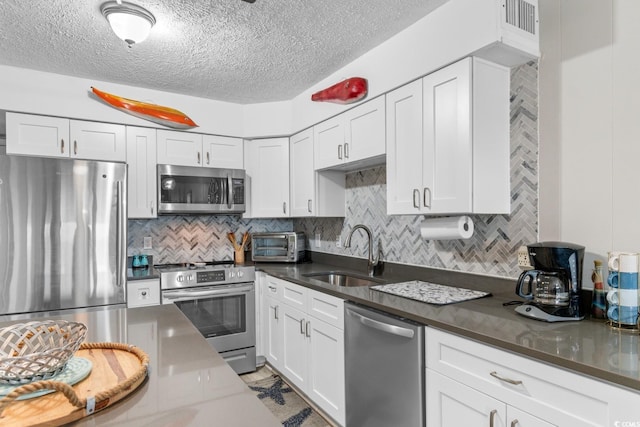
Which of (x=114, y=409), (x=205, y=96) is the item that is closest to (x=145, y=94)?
(x=205, y=96)

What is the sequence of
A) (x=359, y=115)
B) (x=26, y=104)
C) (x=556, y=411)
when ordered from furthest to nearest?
(x=26, y=104) < (x=359, y=115) < (x=556, y=411)

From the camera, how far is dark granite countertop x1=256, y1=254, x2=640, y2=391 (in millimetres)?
1065

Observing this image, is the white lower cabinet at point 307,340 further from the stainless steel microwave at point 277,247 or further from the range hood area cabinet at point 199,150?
the range hood area cabinet at point 199,150

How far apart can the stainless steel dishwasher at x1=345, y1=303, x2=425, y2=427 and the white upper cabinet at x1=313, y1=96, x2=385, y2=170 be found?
1.05 meters

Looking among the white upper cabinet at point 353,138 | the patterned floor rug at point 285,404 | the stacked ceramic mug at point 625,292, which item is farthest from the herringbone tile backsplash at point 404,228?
the patterned floor rug at point 285,404

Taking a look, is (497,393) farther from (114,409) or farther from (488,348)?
(114,409)

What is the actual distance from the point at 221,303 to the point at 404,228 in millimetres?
1667

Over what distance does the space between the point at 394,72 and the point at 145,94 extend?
2.18m

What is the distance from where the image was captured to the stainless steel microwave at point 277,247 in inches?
138

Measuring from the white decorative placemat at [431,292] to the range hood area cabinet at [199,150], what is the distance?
204 centimetres

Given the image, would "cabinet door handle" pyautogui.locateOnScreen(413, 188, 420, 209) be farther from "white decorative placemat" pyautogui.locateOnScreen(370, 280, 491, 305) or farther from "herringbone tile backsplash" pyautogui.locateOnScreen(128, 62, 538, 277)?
"white decorative placemat" pyautogui.locateOnScreen(370, 280, 491, 305)

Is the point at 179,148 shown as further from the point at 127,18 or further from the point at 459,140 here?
Answer: the point at 459,140

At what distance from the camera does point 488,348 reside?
133 cm

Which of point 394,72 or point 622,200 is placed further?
point 394,72
